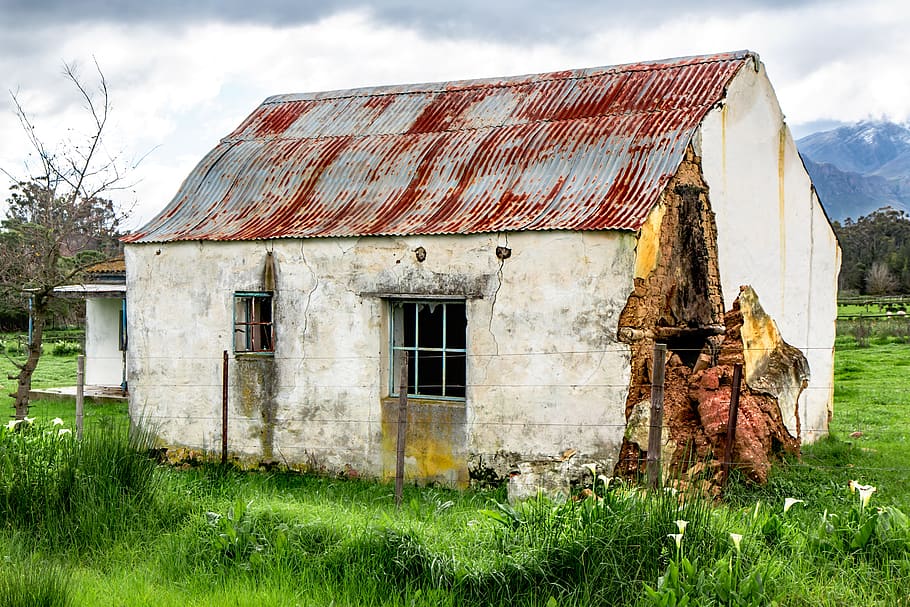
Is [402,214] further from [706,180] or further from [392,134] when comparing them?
[706,180]

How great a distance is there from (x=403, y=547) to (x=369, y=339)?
4.61 m

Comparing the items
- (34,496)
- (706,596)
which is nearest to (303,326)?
(34,496)

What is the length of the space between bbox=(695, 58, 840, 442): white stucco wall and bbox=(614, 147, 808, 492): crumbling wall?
1.50 feet

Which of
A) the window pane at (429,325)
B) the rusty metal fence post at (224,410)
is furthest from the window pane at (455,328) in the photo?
the rusty metal fence post at (224,410)

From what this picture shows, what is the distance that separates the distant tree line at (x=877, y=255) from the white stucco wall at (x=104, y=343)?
3381 centimetres

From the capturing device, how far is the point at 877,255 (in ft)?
192

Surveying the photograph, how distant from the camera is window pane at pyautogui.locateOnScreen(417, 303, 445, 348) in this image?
11.7 metres

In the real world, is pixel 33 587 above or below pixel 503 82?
below

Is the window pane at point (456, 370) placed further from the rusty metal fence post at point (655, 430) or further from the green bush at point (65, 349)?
the green bush at point (65, 349)

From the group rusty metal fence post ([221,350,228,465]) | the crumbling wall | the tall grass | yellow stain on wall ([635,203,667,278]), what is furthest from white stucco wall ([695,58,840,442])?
the tall grass

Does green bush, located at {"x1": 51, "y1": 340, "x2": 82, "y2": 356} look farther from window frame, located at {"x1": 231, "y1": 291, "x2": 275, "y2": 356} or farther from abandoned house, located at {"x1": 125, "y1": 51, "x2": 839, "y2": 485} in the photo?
window frame, located at {"x1": 231, "y1": 291, "x2": 275, "y2": 356}

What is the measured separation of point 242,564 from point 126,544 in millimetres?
1296

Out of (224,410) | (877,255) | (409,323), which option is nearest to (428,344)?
(409,323)

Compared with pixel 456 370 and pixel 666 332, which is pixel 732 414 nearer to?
pixel 666 332
